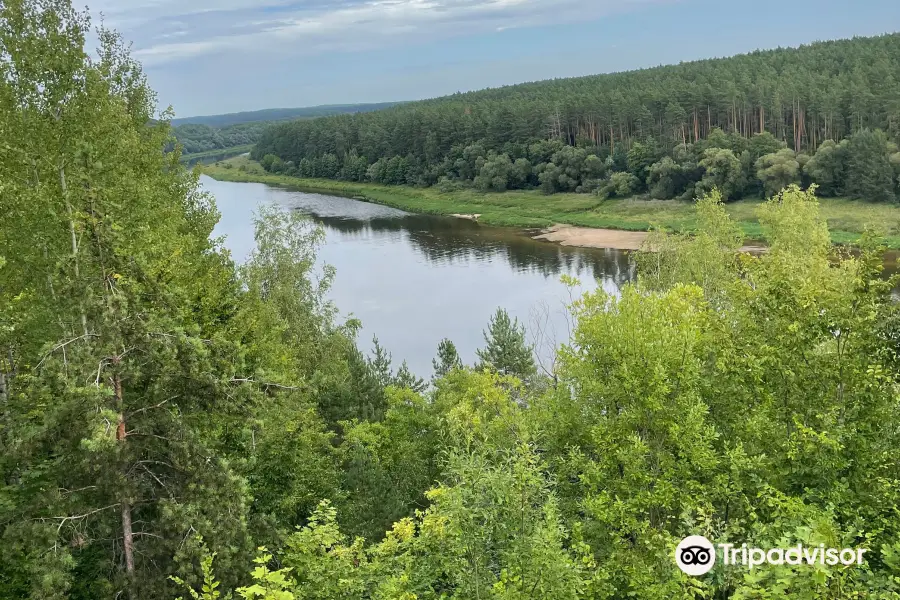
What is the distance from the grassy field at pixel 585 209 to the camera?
59.1 metres

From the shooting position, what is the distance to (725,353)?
13.0 meters

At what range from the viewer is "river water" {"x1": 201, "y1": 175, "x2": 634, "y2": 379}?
4128cm

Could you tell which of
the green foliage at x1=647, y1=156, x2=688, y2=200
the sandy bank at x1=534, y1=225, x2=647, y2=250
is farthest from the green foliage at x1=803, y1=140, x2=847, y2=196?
the sandy bank at x1=534, y1=225, x2=647, y2=250

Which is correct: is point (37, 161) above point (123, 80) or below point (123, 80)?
below

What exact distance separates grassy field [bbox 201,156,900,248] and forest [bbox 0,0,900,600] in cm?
3548

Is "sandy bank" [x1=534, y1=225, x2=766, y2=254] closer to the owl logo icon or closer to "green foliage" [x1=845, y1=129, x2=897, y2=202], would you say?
"green foliage" [x1=845, y1=129, x2=897, y2=202]

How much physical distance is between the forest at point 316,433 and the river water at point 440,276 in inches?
832

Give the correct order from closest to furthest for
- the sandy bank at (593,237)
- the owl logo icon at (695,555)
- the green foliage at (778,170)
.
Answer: the owl logo icon at (695,555) < the sandy bank at (593,237) < the green foliage at (778,170)

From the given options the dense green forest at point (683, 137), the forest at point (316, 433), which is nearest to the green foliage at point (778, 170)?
the dense green forest at point (683, 137)

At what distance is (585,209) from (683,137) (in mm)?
17884

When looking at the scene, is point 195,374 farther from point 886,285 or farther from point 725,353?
point 886,285

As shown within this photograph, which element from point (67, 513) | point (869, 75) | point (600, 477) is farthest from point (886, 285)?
point (869, 75)

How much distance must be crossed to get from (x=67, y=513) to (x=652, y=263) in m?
29.1

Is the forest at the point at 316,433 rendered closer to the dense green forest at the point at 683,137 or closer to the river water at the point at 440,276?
the river water at the point at 440,276
